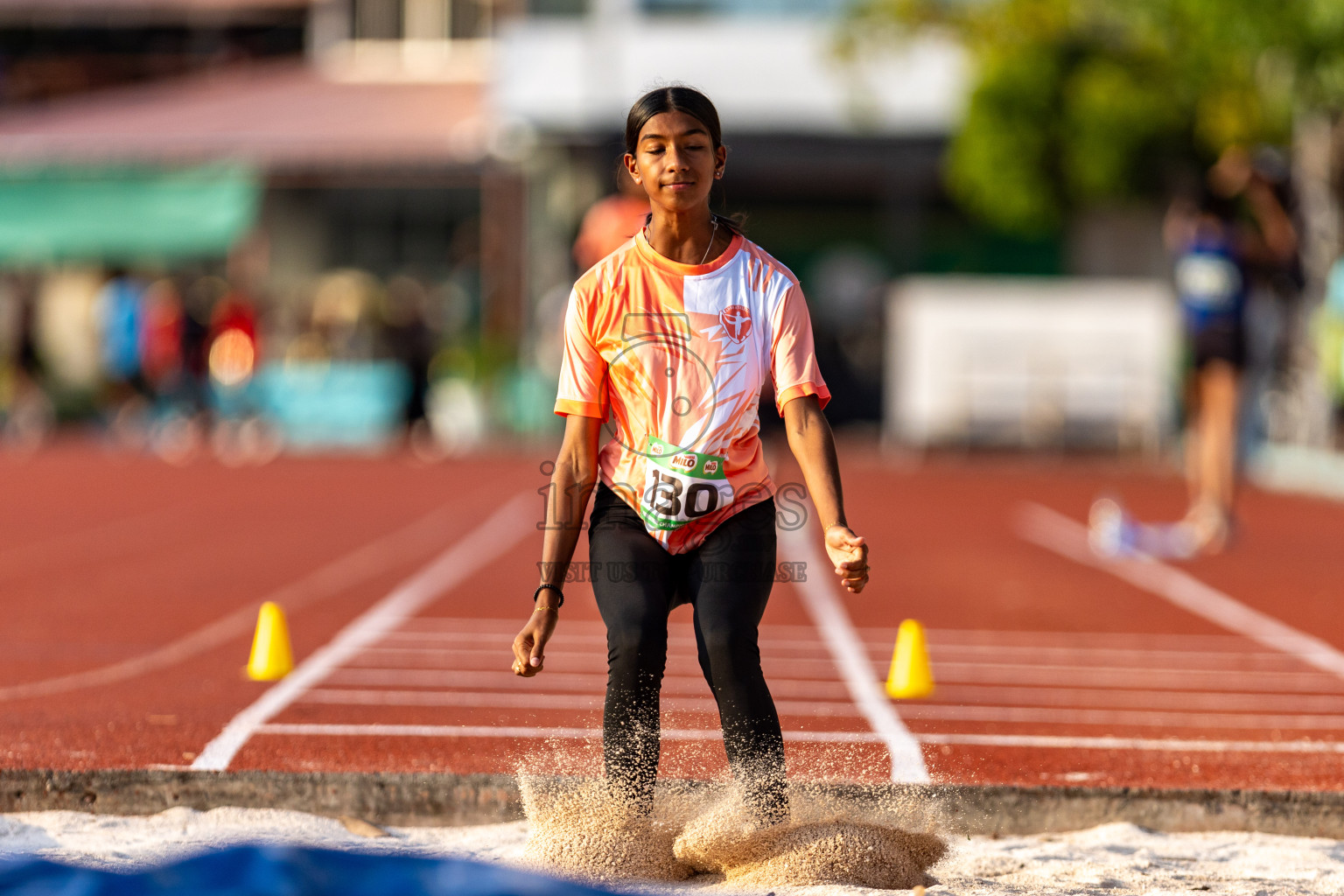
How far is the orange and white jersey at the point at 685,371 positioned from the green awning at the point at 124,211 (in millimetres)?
25246

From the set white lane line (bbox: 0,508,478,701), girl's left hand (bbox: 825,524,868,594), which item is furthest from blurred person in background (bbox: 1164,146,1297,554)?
girl's left hand (bbox: 825,524,868,594)

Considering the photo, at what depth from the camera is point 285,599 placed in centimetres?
1012

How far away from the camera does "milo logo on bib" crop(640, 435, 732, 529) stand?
432 cm

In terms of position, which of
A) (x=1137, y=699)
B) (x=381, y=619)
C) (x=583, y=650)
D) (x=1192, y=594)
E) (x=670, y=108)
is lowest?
(x=1192, y=594)

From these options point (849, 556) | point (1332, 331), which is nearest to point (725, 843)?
point (849, 556)

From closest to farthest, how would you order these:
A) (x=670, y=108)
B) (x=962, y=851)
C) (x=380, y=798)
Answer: (x=670, y=108)
(x=962, y=851)
(x=380, y=798)

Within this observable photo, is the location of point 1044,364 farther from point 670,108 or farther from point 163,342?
point 670,108

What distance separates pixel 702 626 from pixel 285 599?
614cm

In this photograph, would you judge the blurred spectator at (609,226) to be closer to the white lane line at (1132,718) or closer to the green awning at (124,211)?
the white lane line at (1132,718)

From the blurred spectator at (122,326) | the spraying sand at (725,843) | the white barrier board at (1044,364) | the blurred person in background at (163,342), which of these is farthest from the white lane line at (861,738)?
the blurred spectator at (122,326)

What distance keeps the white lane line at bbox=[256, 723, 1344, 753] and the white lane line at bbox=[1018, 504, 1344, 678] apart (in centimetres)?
182

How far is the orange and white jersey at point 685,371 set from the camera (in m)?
4.33

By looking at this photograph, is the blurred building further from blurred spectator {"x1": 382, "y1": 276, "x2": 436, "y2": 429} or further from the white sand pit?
the white sand pit

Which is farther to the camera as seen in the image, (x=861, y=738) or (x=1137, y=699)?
(x=1137, y=699)
